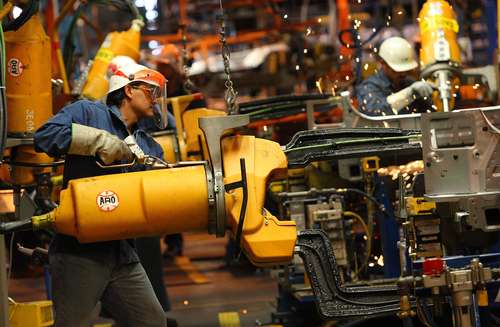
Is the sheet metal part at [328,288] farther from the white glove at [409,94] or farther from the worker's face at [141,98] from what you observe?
the white glove at [409,94]

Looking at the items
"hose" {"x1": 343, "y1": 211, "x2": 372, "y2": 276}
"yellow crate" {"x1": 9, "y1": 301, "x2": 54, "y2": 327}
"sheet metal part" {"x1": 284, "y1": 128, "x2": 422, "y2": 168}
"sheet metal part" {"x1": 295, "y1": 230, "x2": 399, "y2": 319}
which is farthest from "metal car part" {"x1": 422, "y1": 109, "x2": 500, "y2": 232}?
"yellow crate" {"x1": 9, "y1": 301, "x2": 54, "y2": 327}

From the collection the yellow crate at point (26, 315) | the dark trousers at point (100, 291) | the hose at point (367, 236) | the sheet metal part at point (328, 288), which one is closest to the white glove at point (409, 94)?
the hose at point (367, 236)

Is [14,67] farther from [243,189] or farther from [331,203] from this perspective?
[243,189]

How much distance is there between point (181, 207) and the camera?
212 inches

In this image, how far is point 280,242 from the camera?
5469 mm

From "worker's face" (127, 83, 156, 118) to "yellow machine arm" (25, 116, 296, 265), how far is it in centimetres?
79

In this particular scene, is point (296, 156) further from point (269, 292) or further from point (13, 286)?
point (13, 286)

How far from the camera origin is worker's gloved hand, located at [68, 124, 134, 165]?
559 cm

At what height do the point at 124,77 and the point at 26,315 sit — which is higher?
the point at 124,77

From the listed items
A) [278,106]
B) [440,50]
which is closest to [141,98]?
[278,106]

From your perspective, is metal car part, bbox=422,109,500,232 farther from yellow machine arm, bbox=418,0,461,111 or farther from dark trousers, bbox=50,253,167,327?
yellow machine arm, bbox=418,0,461,111

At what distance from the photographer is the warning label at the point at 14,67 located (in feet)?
24.7

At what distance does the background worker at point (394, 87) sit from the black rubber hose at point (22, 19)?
9.03 ft

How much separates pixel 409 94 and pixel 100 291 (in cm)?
376
